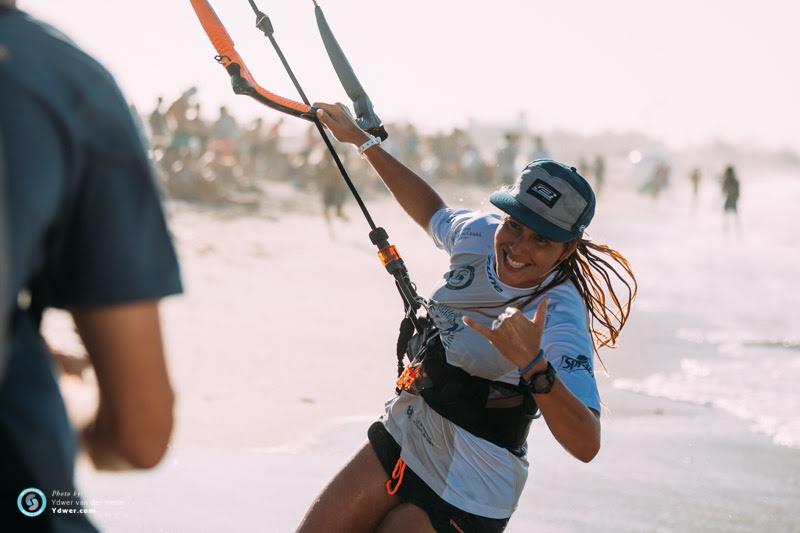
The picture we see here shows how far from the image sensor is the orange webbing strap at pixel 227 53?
3.30m

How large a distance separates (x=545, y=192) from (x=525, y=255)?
187 millimetres

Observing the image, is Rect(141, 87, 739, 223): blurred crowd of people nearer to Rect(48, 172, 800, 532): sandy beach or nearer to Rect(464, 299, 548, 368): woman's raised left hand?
Rect(48, 172, 800, 532): sandy beach

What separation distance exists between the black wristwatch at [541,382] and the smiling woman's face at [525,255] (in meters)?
0.59

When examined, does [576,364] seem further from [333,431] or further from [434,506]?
[333,431]

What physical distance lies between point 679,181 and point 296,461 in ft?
327

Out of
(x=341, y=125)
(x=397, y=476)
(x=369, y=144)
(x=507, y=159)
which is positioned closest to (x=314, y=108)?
(x=341, y=125)

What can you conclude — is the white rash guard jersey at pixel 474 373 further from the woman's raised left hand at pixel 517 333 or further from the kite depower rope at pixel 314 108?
the woman's raised left hand at pixel 517 333

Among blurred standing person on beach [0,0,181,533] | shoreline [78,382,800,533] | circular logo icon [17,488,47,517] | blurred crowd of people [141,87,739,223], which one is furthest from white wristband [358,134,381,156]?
blurred crowd of people [141,87,739,223]

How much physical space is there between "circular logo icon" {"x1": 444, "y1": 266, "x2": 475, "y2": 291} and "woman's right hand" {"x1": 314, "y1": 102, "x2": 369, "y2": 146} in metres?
0.68

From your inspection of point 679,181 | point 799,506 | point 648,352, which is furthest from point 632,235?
point 679,181

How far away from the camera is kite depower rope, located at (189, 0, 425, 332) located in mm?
3350

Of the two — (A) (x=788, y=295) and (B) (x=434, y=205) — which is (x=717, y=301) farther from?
(B) (x=434, y=205)

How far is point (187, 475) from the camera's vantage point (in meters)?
5.38

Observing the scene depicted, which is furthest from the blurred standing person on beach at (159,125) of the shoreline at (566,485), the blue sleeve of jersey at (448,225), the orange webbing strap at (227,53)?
the blue sleeve of jersey at (448,225)
